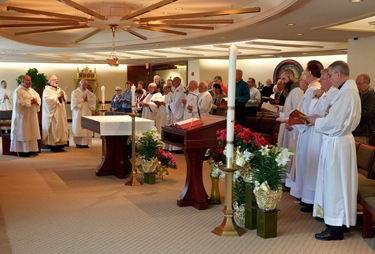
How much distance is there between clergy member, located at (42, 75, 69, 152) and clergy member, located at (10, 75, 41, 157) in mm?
628

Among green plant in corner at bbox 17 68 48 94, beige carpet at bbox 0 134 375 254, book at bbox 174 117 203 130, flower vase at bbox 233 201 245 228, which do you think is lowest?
beige carpet at bbox 0 134 375 254

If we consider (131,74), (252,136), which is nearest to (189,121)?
(252,136)

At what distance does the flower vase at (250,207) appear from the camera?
480 centimetres

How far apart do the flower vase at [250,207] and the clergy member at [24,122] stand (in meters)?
6.78

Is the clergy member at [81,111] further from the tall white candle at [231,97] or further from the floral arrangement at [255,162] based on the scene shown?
the tall white candle at [231,97]

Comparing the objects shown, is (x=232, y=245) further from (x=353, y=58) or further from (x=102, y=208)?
(x=353, y=58)

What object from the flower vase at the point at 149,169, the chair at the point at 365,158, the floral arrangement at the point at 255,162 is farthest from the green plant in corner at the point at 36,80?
the chair at the point at 365,158

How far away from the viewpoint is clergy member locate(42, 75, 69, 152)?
436 inches

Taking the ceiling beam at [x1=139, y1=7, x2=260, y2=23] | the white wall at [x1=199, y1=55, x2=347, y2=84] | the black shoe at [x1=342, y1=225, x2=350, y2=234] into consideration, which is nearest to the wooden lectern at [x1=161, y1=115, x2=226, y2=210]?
the black shoe at [x1=342, y1=225, x2=350, y2=234]

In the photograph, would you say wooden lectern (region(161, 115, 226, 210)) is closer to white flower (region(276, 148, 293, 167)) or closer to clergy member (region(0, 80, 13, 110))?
white flower (region(276, 148, 293, 167))

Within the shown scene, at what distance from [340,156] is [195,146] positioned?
5.79 feet

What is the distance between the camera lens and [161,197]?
20.8 ft

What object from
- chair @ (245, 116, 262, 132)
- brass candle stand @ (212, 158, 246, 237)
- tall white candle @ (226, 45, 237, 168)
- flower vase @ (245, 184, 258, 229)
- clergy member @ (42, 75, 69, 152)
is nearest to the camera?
tall white candle @ (226, 45, 237, 168)

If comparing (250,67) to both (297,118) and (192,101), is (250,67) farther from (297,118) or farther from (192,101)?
(297,118)
